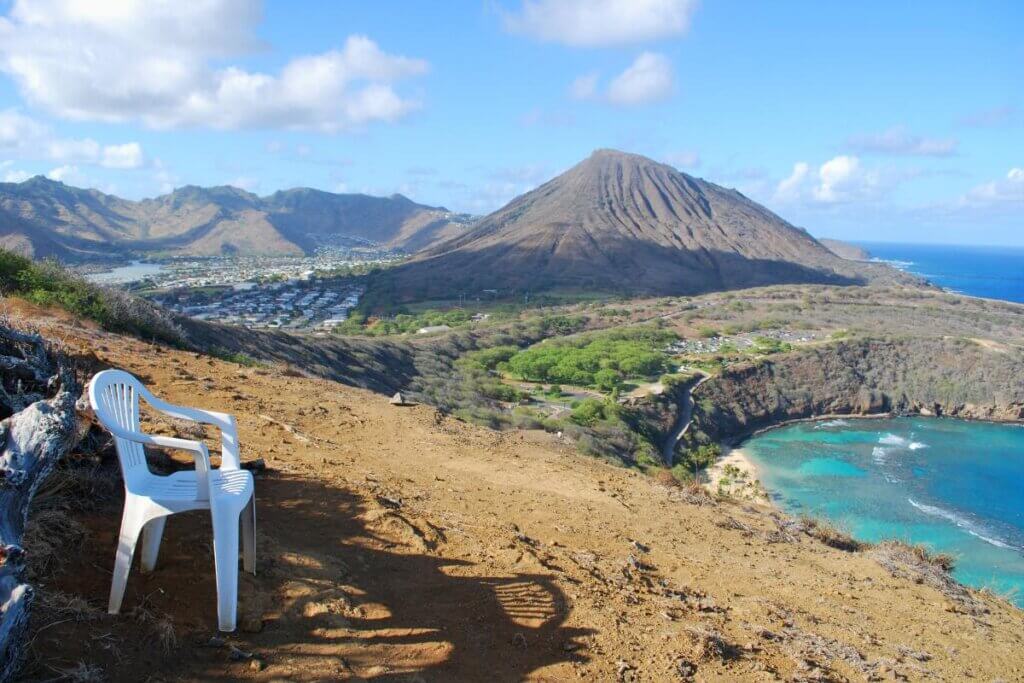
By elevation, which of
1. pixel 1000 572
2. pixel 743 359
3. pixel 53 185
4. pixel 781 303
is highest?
pixel 53 185

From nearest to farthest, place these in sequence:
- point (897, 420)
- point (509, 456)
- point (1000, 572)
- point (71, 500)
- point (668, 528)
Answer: point (71, 500) → point (668, 528) → point (509, 456) → point (1000, 572) → point (897, 420)

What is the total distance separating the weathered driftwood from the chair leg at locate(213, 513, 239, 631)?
0.74m

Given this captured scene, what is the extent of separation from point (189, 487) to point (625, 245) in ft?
318

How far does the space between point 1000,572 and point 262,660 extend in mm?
24537

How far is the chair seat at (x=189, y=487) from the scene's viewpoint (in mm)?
3150

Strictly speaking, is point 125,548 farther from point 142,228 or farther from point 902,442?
point 142,228

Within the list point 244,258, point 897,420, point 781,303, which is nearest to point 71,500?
point 897,420

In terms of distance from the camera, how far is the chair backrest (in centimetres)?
313

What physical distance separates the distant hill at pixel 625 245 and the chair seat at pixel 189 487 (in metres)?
72.2

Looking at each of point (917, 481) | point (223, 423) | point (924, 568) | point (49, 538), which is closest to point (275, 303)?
point (917, 481)

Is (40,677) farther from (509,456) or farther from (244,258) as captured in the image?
(244,258)

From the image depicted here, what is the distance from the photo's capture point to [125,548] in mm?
3105

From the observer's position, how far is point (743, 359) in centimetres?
4300

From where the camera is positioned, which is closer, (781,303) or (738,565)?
(738,565)
